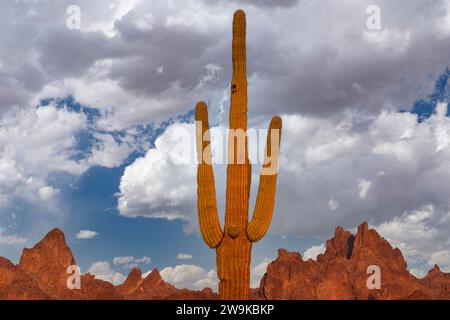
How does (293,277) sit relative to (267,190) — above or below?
above

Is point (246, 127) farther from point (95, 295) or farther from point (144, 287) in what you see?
point (144, 287)

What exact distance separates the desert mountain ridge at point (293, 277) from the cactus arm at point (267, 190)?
97035 mm

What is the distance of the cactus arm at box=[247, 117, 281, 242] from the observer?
15.2 m

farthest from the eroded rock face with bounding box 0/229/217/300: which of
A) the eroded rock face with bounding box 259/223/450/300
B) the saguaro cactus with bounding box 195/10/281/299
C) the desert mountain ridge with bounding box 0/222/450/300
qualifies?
the saguaro cactus with bounding box 195/10/281/299

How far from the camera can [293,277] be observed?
4904 inches

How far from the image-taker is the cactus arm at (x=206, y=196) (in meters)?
15.2

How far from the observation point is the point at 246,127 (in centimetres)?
1545

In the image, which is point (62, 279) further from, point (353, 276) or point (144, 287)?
point (353, 276)

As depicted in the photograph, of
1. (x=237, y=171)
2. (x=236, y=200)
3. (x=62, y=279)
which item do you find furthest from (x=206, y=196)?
(x=62, y=279)

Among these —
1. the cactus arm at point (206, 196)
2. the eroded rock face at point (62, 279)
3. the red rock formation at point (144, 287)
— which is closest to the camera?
the cactus arm at point (206, 196)

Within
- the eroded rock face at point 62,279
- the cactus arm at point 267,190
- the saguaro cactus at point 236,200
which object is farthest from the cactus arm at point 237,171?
the eroded rock face at point 62,279

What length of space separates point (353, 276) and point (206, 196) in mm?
116421

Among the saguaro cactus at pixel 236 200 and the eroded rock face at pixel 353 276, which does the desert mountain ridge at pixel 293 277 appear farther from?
the saguaro cactus at pixel 236 200

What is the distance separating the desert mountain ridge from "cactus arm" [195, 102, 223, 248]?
9702 cm
